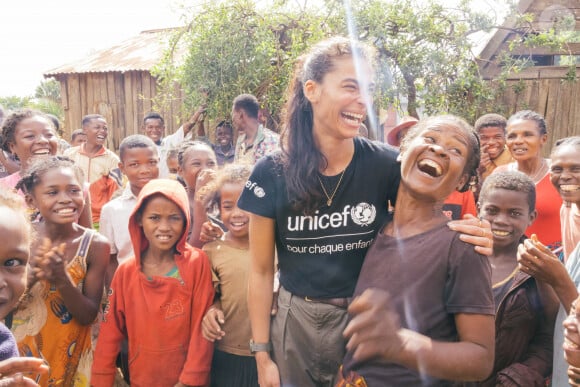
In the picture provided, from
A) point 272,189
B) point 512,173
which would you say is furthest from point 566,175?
point 272,189

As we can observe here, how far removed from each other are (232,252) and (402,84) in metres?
4.13

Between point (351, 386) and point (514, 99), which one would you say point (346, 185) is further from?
point (514, 99)

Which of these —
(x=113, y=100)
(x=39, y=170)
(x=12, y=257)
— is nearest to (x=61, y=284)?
(x=39, y=170)

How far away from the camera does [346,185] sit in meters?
1.84

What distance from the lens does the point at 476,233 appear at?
1.47m

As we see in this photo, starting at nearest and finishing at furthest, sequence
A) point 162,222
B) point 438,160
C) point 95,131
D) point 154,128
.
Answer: point 438,160
point 162,222
point 95,131
point 154,128

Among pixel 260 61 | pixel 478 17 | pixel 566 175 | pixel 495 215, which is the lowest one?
pixel 495 215

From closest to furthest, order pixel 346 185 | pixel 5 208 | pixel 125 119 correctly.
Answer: pixel 5 208, pixel 346 185, pixel 125 119

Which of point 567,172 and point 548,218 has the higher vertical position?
point 567,172

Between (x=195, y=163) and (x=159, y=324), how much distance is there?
1561 mm

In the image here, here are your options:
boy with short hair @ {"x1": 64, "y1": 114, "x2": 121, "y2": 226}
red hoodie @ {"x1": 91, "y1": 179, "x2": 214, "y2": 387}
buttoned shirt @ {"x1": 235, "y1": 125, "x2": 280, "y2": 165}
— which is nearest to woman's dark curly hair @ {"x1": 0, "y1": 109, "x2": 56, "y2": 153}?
boy with short hair @ {"x1": 64, "y1": 114, "x2": 121, "y2": 226}

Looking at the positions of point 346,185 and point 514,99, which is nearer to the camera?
point 346,185

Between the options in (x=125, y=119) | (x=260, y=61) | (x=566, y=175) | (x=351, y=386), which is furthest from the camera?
(x=125, y=119)

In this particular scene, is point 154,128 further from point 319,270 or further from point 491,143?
point 319,270
